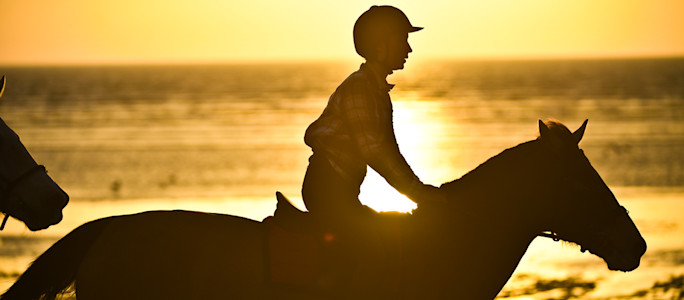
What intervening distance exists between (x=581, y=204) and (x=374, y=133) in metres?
1.49

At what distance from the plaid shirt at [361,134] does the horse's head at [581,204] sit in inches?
36.5

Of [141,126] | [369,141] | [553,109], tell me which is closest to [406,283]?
[369,141]

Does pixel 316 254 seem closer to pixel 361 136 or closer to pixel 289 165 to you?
pixel 361 136

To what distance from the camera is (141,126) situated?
53031mm

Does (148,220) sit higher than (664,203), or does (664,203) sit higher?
(664,203)

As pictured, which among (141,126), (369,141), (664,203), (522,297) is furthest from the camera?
(141,126)

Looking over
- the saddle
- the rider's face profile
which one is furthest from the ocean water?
the rider's face profile

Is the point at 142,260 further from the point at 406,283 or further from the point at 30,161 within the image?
the point at 406,283

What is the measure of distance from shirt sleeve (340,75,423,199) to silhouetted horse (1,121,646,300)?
383 mm

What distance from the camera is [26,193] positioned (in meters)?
5.01

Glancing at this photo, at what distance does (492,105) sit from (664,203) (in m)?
56.3

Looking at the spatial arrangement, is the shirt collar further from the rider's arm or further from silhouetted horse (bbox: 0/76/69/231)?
silhouetted horse (bbox: 0/76/69/231)

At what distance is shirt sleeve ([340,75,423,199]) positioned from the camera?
476 cm

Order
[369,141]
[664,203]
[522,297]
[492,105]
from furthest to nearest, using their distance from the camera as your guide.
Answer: [492,105], [664,203], [522,297], [369,141]
